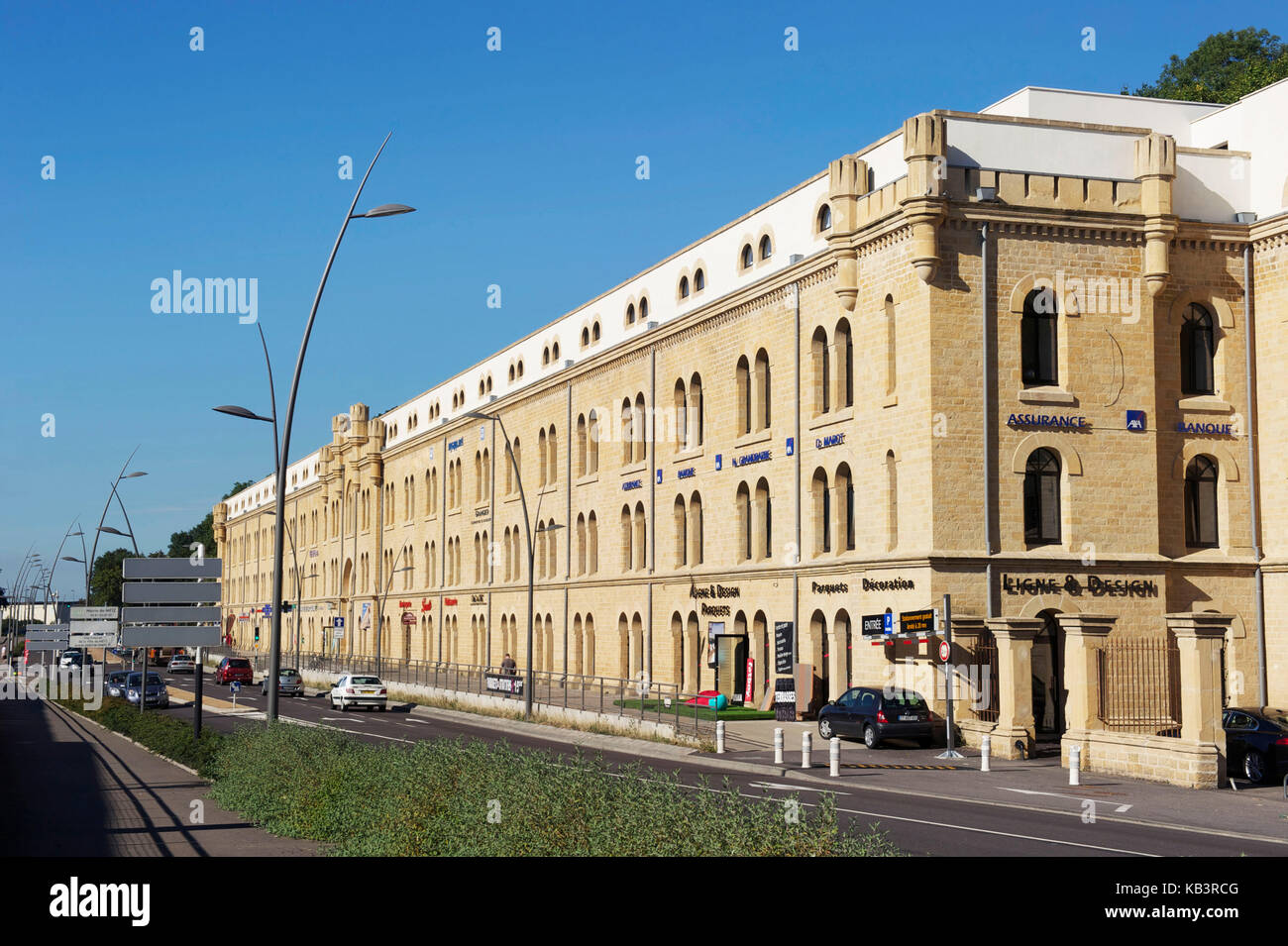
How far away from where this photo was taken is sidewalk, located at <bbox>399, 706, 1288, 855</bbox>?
69.3 ft

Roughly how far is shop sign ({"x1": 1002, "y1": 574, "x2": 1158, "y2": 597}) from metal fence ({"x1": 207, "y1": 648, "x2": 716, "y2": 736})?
882 cm

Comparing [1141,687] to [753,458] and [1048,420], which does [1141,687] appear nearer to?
[1048,420]

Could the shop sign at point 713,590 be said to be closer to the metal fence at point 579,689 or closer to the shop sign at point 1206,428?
the metal fence at point 579,689

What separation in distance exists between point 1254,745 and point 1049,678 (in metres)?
8.44

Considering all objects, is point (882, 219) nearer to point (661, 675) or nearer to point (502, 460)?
point (661, 675)

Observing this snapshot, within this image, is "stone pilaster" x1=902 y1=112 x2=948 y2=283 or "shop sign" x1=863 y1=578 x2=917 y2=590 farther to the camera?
"shop sign" x1=863 y1=578 x2=917 y2=590

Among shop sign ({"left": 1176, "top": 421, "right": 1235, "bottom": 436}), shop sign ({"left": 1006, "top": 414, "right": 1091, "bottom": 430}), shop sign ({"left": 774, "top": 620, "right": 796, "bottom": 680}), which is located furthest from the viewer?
shop sign ({"left": 774, "top": 620, "right": 796, "bottom": 680})

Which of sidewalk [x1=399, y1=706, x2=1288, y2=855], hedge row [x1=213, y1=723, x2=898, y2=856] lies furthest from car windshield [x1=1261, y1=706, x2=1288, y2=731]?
hedge row [x1=213, y1=723, x2=898, y2=856]

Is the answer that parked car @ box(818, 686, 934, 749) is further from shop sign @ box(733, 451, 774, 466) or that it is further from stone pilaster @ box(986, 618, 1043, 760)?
shop sign @ box(733, 451, 774, 466)

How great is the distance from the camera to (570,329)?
6219cm

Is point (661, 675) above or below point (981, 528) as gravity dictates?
below

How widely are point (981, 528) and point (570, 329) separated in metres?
31.7

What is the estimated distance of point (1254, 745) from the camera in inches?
1049
